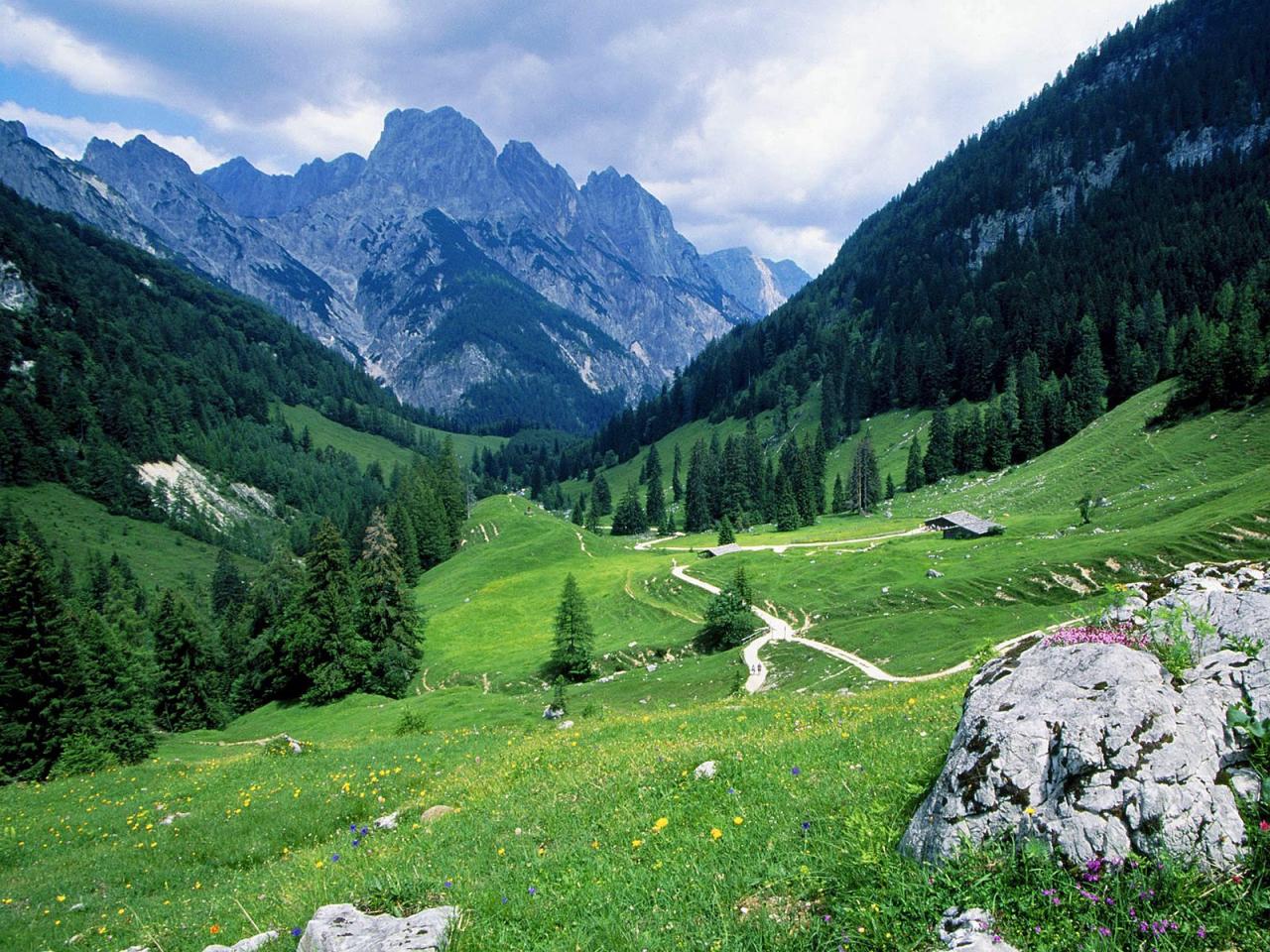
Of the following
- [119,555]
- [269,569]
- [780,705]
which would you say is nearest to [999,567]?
[780,705]

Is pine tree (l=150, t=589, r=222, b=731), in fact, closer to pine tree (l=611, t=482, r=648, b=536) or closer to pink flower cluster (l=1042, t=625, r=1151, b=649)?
pink flower cluster (l=1042, t=625, r=1151, b=649)

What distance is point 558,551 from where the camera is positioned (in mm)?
134750

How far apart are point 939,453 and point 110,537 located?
712 ft

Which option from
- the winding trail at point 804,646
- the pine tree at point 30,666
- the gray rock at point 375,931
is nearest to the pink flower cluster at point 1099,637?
the gray rock at point 375,931

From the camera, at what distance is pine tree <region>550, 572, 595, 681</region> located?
67125mm

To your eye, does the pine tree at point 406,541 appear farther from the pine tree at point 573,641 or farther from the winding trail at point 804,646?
the winding trail at point 804,646

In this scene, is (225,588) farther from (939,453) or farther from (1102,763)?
(939,453)

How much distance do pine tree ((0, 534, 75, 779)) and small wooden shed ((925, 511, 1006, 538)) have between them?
93761 millimetres

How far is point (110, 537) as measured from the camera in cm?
17325

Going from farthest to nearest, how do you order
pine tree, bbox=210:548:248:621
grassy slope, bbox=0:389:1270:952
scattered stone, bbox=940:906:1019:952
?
pine tree, bbox=210:548:248:621 → grassy slope, bbox=0:389:1270:952 → scattered stone, bbox=940:906:1019:952

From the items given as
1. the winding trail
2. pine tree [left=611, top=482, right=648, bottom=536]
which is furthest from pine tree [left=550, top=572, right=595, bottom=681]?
pine tree [left=611, top=482, right=648, bottom=536]

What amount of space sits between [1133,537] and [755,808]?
69.6 metres

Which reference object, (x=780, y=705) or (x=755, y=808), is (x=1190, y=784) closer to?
(x=755, y=808)

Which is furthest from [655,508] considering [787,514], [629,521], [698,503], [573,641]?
[573,641]
